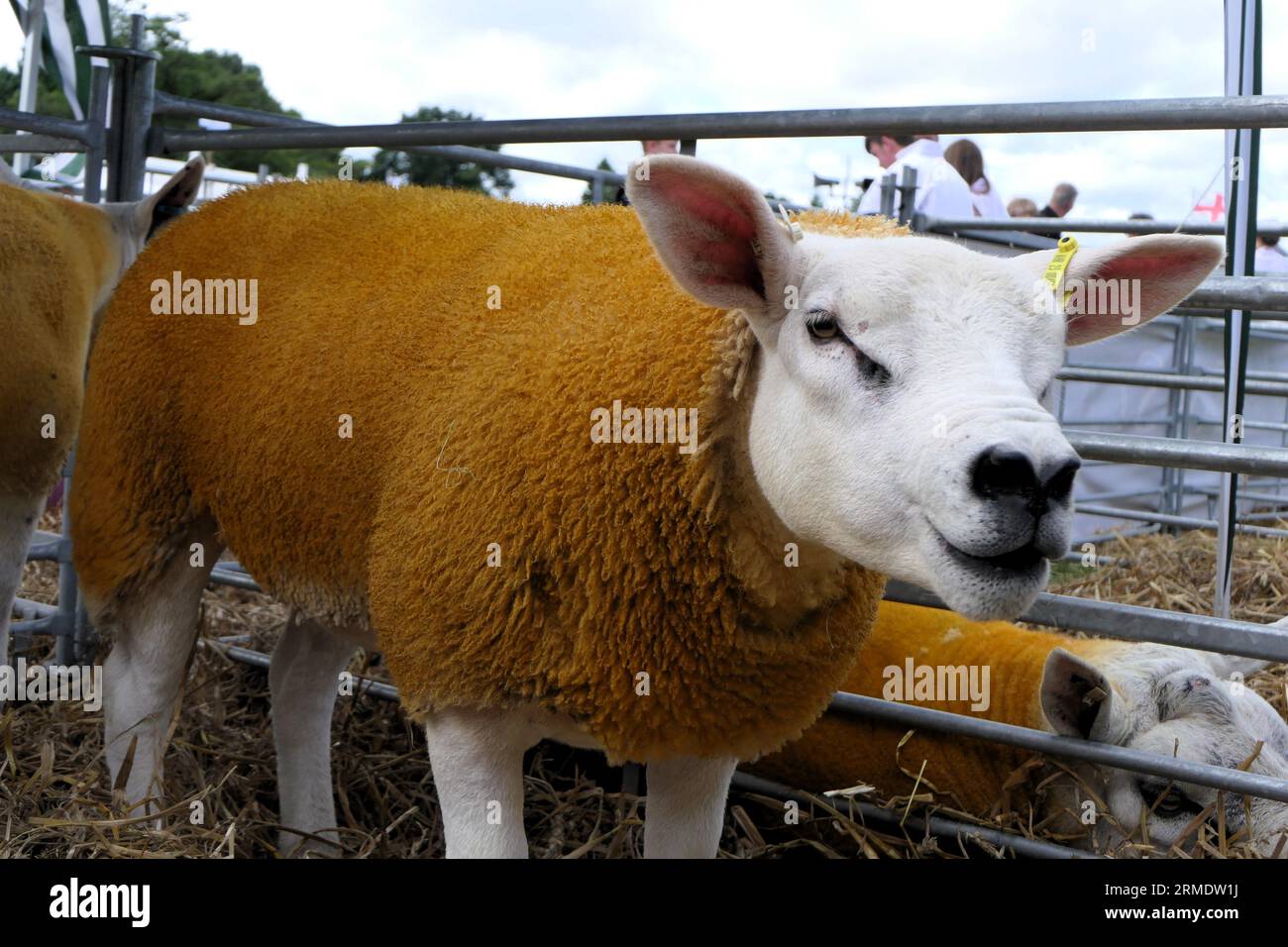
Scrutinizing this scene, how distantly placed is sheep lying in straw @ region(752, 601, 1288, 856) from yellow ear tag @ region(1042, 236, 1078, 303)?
1.04 m

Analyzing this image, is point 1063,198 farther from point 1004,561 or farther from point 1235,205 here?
point 1004,561

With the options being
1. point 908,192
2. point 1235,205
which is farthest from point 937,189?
point 1235,205

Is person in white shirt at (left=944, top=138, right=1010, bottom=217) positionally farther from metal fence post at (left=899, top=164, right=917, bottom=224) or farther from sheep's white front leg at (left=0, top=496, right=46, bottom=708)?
sheep's white front leg at (left=0, top=496, right=46, bottom=708)

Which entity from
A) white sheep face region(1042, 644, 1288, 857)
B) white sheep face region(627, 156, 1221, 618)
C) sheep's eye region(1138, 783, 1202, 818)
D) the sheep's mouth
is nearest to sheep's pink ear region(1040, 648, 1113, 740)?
white sheep face region(1042, 644, 1288, 857)

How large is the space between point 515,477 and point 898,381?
0.69m

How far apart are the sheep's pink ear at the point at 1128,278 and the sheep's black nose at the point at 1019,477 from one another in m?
0.54

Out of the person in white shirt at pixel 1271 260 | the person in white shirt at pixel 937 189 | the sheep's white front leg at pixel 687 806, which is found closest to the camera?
the sheep's white front leg at pixel 687 806

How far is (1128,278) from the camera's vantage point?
2.07 metres

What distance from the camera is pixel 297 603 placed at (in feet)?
8.46

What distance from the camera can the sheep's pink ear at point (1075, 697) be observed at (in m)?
2.62

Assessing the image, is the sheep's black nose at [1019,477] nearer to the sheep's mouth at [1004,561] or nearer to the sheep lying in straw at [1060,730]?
the sheep's mouth at [1004,561]

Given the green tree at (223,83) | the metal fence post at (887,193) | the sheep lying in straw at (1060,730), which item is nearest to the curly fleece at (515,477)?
the sheep lying in straw at (1060,730)

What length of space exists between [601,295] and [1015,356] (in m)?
0.76
